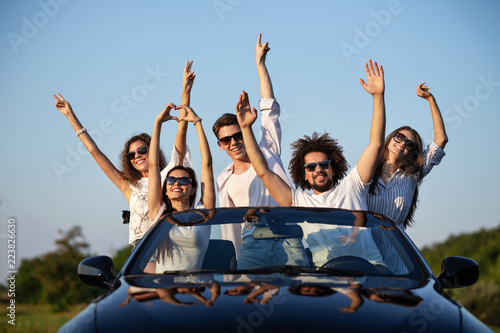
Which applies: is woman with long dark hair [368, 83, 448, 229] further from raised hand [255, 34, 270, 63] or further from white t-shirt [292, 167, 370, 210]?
raised hand [255, 34, 270, 63]

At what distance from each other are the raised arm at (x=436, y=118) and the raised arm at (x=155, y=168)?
2.52m

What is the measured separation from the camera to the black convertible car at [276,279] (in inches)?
112

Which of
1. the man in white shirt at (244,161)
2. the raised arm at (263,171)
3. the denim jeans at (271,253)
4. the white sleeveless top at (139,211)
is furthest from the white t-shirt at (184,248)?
the white sleeveless top at (139,211)

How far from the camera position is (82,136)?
24.8ft

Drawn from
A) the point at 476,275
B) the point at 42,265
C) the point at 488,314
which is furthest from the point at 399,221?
the point at 488,314

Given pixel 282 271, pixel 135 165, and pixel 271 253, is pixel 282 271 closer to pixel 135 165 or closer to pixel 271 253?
pixel 271 253

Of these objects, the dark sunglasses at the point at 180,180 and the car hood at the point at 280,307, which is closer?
the car hood at the point at 280,307

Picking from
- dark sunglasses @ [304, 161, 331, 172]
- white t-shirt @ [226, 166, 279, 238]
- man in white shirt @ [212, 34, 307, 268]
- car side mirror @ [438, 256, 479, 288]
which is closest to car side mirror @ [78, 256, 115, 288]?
car side mirror @ [438, 256, 479, 288]

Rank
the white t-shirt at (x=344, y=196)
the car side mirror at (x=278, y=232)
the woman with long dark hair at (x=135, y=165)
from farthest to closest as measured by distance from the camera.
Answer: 1. the woman with long dark hair at (x=135, y=165)
2. the white t-shirt at (x=344, y=196)
3. the car side mirror at (x=278, y=232)

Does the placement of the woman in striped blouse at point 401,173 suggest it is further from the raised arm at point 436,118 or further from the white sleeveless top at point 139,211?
the white sleeveless top at point 139,211

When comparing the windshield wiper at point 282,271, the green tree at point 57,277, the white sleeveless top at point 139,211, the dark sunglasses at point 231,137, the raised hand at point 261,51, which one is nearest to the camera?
the windshield wiper at point 282,271

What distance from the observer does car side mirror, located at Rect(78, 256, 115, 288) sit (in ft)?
13.0

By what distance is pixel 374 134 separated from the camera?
233 inches

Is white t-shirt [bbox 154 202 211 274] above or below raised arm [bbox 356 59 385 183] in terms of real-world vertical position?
below
